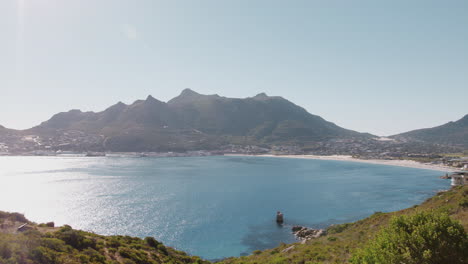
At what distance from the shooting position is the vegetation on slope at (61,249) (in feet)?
54.4

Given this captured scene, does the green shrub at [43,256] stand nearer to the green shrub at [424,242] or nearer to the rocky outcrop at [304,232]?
the green shrub at [424,242]

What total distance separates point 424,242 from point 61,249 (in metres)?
25.6

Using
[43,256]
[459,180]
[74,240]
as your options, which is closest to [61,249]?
[74,240]

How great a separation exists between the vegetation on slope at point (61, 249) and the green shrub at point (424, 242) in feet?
68.3

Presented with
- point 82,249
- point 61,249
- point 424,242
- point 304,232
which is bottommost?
point 304,232

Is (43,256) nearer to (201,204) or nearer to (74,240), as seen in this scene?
(74,240)

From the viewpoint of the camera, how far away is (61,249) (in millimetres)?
20469

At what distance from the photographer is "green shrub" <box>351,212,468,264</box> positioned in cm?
1248

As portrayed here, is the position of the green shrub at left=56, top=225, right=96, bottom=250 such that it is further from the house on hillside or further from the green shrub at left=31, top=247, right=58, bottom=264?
the house on hillside

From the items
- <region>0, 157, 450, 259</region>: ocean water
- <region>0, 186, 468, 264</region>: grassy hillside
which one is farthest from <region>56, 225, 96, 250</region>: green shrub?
<region>0, 157, 450, 259</region>: ocean water

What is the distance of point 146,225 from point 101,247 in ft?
118

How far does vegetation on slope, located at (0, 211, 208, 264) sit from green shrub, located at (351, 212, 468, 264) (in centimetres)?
2082

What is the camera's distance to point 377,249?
1439cm

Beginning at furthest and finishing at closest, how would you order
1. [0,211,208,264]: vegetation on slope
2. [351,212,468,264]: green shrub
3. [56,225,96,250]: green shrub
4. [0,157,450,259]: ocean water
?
[0,157,450,259]: ocean water, [56,225,96,250]: green shrub, [0,211,208,264]: vegetation on slope, [351,212,468,264]: green shrub
